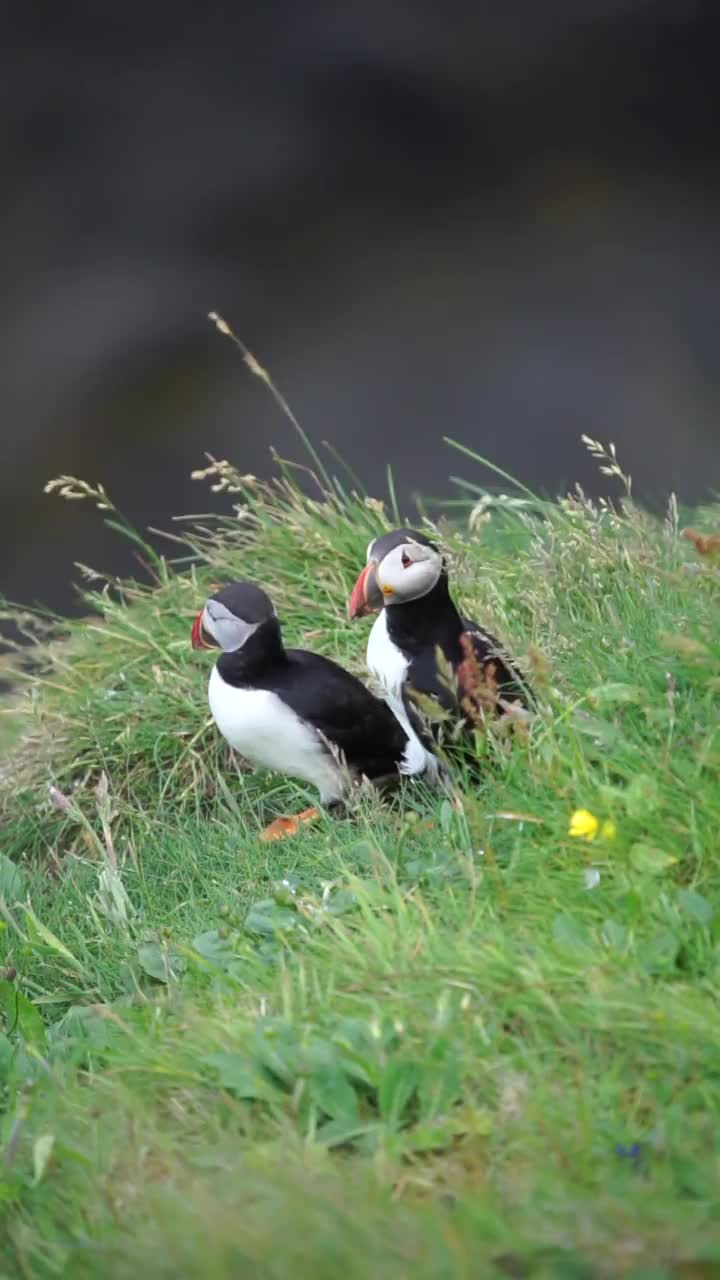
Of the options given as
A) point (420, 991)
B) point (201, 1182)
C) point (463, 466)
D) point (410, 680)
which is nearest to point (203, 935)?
point (420, 991)

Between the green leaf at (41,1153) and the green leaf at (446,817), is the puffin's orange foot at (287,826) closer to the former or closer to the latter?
the green leaf at (446,817)

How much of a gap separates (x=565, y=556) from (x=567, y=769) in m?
1.37

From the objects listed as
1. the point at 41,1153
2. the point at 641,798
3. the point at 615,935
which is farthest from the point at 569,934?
the point at 41,1153

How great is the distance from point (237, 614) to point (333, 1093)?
1.69 metres

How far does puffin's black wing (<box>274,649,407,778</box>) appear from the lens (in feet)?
11.8

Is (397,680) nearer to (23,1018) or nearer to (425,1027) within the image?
(23,1018)

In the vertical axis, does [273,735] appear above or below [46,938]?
below

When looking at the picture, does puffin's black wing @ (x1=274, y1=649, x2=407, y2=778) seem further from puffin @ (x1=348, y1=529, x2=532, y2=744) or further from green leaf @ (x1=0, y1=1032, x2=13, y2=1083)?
green leaf @ (x1=0, y1=1032, x2=13, y2=1083)

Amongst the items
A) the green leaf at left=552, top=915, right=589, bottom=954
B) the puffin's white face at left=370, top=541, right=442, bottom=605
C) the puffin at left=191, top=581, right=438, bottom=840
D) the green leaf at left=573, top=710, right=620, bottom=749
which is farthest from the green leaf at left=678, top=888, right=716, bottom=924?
the puffin's white face at left=370, top=541, right=442, bottom=605

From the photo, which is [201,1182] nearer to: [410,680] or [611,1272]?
[611,1272]

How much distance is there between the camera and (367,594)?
3.55m

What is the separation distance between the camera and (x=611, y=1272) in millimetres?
1604

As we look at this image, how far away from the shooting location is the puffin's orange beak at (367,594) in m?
3.54

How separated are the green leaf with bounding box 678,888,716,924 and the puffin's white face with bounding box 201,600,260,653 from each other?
1609 mm
